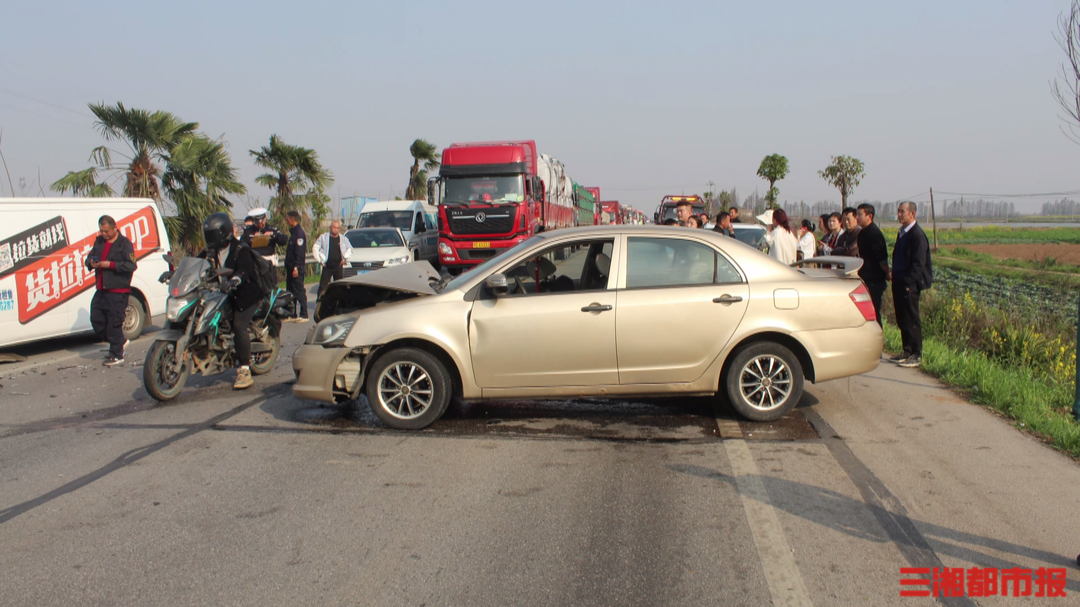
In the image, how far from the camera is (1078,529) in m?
4.15

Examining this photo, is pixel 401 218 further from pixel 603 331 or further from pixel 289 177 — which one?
pixel 603 331

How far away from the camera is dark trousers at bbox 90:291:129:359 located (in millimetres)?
9766

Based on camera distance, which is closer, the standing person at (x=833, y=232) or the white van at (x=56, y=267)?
the white van at (x=56, y=267)

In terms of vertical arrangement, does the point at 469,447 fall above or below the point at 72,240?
below

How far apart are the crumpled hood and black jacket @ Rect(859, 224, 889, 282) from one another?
5.41 metres

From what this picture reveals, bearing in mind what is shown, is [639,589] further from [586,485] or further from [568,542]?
[586,485]

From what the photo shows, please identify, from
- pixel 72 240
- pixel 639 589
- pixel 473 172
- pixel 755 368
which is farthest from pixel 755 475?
pixel 473 172

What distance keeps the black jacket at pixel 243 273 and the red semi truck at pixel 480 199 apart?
12131 mm

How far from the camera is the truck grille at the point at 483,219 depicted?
19875 millimetres

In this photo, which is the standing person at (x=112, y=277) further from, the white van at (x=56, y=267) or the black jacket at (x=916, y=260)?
the black jacket at (x=916, y=260)

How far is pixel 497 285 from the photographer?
5.97 m

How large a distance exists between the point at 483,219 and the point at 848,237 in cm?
1112

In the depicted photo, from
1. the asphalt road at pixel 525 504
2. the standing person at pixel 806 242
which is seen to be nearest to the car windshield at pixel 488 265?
the asphalt road at pixel 525 504

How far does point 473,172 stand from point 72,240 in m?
10.5
